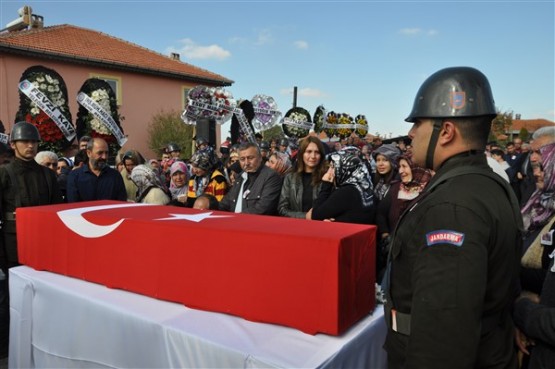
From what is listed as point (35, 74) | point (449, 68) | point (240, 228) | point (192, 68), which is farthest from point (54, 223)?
point (192, 68)

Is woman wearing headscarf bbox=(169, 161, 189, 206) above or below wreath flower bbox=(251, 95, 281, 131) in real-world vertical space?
below

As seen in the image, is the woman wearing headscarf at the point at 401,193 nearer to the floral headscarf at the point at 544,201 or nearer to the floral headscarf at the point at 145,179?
the floral headscarf at the point at 544,201

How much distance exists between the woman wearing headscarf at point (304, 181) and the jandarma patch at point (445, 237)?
2412mm

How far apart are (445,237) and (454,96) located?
0.48 metres

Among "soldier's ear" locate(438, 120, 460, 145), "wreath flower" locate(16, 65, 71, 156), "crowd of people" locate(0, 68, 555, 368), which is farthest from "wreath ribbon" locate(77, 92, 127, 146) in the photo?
"soldier's ear" locate(438, 120, 460, 145)

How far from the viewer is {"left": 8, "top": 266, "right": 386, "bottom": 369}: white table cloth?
1.47 m

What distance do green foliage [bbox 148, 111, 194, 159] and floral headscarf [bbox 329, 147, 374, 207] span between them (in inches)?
751

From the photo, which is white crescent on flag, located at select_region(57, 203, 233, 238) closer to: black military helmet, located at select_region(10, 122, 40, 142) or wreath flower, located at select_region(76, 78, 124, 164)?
black military helmet, located at select_region(10, 122, 40, 142)

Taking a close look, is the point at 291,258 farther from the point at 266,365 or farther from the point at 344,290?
Answer: the point at 266,365

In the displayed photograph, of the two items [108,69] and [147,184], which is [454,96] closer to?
[147,184]

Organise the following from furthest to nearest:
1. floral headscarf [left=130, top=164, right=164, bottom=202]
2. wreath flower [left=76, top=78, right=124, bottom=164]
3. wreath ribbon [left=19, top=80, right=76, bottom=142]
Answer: wreath flower [left=76, top=78, right=124, bottom=164] < wreath ribbon [left=19, top=80, right=76, bottom=142] < floral headscarf [left=130, top=164, right=164, bottom=202]

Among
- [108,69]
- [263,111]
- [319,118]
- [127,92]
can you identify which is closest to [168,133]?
[127,92]

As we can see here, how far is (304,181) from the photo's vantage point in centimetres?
363

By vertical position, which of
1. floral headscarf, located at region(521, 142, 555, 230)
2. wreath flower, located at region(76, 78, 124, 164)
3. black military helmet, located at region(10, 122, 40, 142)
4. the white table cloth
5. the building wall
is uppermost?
the building wall
